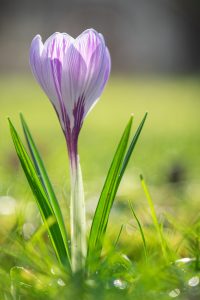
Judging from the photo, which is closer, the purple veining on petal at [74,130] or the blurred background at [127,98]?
the purple veining on petal at [74,130]

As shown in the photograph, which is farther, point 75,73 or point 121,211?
point 121,211

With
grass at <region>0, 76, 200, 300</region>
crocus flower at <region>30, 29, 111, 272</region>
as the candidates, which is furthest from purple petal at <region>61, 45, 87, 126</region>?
grass at <region>0, 76, 200, 300</region>

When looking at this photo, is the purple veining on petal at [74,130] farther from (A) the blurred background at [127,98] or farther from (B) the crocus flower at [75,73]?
(A) the blurred background at [127,98]

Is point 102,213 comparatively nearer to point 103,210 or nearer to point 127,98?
point 103,210

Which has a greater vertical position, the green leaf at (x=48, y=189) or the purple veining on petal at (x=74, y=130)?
the purple veining on petal at (x=74, y=130)

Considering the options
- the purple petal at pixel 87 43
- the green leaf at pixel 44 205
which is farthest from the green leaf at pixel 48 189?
the purple petal at pixel 87 43

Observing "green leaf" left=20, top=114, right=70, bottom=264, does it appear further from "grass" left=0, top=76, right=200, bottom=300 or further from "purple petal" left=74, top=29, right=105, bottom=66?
"purple petal" left=74, top=29, right=105, bottom=66

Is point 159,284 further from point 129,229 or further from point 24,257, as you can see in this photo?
point 129,229

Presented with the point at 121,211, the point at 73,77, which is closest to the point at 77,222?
the point at 73,77
